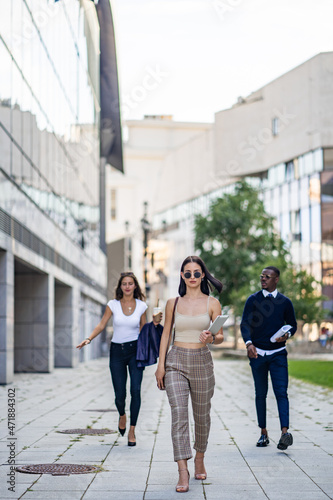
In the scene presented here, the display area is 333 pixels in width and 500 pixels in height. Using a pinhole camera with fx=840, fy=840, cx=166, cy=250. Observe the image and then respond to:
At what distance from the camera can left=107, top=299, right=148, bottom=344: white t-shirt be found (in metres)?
9.31

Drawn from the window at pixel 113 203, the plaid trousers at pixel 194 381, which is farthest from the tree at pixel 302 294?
the window at pixel 113 203

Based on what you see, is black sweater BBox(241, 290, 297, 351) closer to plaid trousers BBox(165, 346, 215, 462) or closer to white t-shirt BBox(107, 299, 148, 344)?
white t-shirt BBox(107, 299, 148, 344)

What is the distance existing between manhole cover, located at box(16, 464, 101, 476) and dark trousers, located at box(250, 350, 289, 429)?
7.41 feet

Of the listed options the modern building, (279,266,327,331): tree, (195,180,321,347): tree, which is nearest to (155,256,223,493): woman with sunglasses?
the modern building

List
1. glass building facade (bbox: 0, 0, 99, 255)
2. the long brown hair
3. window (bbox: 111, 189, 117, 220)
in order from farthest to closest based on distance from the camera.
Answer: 1. window (bbox: 111, 189, 117, 220)
2. glass building facade (bbox: 0, 0, 99, 255)
3. the long brown hair

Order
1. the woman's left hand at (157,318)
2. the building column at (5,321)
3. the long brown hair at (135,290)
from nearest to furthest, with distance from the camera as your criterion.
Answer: the woman's left hand at (157,318), the long brown hair at (135,290), the building column at (5,321)

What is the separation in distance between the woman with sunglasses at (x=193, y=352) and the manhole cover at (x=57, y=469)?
103cm

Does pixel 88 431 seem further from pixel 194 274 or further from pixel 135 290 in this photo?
pixel 194 274

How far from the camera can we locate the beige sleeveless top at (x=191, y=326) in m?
6.84

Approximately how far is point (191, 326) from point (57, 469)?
5.86 ft

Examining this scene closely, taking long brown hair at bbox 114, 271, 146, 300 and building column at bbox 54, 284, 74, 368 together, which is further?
building column at bbox 54, 284, 74, 368

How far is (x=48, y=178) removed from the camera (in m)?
26.7

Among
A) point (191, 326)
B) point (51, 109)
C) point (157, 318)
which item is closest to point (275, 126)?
point (51, 109)

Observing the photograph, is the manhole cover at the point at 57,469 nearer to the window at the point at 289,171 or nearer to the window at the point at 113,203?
the window at the point at 289,171
